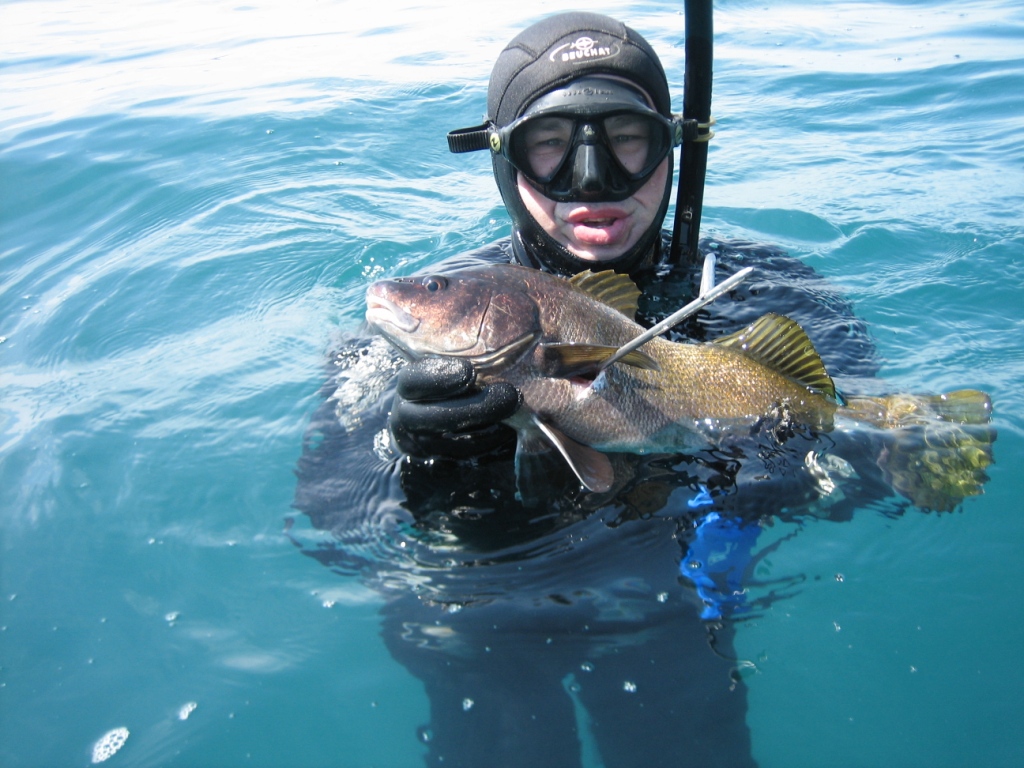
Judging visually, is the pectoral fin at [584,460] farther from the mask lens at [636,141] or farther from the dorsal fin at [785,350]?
the mask lens at [636,141]

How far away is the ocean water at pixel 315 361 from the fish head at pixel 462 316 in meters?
1.08

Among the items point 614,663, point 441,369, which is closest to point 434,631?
point 614,663

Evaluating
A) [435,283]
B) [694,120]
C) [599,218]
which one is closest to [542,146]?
[599,218]

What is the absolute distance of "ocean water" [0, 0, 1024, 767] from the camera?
8.97 ft

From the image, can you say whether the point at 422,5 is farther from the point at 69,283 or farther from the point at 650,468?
the point at 650,468

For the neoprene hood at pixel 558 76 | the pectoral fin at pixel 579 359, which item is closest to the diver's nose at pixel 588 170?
the neoprene hood at pixel 558 76

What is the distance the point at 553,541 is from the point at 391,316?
1.02 m

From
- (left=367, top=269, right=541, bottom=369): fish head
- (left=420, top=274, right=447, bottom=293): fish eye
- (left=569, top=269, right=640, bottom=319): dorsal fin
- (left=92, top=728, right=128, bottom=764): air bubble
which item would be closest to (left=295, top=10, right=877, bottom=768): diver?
(left=367, top=269, right=541, bottom=369): fish head

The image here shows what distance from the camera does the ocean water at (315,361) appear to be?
2.73 m

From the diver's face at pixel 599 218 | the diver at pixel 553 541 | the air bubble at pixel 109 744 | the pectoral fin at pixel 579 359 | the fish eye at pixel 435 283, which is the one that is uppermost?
the fish eye at pixel 435 283

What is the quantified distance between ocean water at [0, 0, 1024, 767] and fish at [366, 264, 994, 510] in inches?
18.4

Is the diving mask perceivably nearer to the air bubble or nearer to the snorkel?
the snorkel

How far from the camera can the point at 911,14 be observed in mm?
13547

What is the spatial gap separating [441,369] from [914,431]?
Answer: 187 cm
